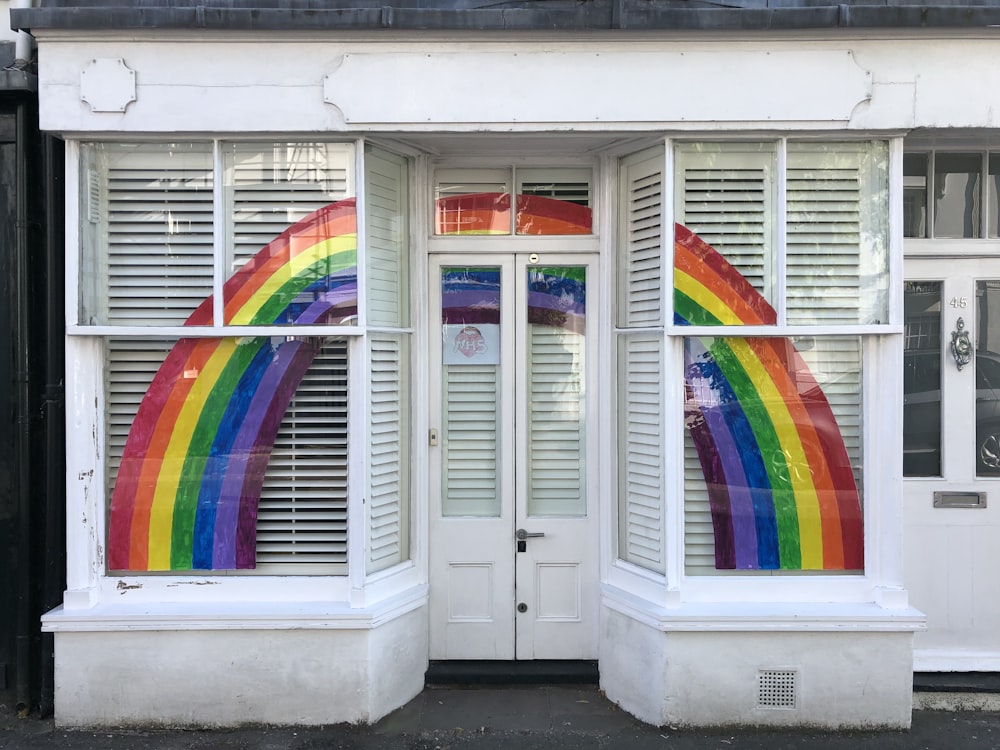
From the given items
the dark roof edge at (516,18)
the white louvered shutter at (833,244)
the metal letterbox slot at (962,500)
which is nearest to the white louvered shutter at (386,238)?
the dark roof edge at (516,18)

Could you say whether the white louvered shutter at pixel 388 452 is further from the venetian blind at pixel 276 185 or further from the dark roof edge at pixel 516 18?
the dark roof edge at pixel 516 18

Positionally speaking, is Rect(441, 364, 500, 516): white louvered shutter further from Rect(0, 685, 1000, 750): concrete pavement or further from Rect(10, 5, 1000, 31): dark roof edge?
Rect(10, 5, 1000, 31): dark roof edge

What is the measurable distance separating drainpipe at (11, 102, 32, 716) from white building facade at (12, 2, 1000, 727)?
12.0 inches

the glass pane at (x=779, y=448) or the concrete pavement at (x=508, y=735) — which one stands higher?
the glass pane at (x=779, y=448)

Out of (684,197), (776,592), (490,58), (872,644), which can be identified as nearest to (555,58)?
(490,58)

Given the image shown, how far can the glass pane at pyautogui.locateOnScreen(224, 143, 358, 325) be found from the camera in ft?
16.7

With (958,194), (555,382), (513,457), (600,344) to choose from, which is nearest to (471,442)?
(513,457)

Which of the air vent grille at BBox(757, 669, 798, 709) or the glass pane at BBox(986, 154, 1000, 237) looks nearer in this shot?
the air vent grille at BBox(757, 669, 798, 709)

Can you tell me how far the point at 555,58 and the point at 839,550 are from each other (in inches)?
129

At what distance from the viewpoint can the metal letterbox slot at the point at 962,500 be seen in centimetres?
549

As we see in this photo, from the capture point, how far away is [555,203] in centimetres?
571

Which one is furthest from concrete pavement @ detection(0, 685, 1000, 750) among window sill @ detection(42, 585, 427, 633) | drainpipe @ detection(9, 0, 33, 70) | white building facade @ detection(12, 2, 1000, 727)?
drainpipe @ detection(9, 0, 33, 70)

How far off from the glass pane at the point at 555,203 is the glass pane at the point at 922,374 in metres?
2.12

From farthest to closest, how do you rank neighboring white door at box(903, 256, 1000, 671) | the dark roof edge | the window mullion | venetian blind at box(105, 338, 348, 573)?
neighboring white door at box(903, 256, 1000, 671)
venetian blind at box(105, 338, 348, 573)
the window mullion
the dark roof edge
